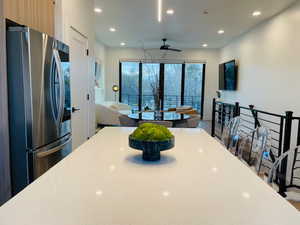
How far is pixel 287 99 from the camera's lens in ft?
14.3

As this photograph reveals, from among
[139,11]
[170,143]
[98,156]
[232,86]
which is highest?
[139,11]

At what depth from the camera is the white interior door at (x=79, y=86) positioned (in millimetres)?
3154

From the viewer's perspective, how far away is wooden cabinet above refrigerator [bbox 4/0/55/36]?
188 centimetres

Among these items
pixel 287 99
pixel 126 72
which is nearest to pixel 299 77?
pixel 287 99

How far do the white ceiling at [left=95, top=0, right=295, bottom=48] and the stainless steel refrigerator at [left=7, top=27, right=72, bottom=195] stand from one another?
8.76 feet

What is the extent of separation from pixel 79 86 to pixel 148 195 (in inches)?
111

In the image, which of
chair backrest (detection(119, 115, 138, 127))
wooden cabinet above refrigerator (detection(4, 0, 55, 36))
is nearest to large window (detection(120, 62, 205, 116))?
chair backrest (detection(119, 115, 138, 127))

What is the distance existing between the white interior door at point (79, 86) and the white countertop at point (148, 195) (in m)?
2.02

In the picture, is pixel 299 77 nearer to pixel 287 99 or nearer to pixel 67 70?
pixel 287 99

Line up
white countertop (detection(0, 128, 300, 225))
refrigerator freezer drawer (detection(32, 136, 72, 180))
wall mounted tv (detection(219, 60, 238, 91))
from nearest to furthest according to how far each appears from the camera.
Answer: white countertop (detection(0, 128, 300, 225))
refrigerator freezer drawer (detection(32, 136, 72, 180))
wall mounted tv (detection(219, 60, 238, 91))

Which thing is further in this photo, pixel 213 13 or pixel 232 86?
pixel 232 86

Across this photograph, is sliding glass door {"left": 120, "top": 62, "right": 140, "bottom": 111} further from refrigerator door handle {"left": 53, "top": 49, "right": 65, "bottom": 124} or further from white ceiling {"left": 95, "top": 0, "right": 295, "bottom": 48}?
refrigerator door handle {"left": 53, "top": 49, "right": 65, "bottom": 124}

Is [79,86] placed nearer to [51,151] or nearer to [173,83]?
[51,151]

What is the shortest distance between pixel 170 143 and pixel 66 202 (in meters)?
0.65
